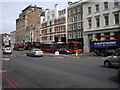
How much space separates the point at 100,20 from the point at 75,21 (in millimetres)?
11453

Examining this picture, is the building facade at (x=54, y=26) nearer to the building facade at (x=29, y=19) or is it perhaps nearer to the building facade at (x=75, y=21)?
the building facade at (x=75, y=21)

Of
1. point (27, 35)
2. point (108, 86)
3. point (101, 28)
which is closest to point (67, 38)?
point (101, 28)

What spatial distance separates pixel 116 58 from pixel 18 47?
60006 millimetres

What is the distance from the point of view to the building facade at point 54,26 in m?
53.6

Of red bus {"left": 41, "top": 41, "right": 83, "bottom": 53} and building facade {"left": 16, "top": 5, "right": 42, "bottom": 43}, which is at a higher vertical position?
building facade {"left": 16, "top": 5, "right": 42, "bottom": 43}

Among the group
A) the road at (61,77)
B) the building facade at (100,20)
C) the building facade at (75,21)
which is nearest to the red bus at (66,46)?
the building facade at (100,20)

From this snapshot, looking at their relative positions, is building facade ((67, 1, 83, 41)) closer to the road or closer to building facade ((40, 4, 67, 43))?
building facade ((40, 4, 67, 43))

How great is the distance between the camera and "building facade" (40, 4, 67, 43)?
176 ft

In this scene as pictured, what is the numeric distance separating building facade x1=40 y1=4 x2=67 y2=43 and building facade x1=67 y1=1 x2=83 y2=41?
7.67 ft

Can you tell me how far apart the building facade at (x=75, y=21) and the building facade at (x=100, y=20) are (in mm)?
3108

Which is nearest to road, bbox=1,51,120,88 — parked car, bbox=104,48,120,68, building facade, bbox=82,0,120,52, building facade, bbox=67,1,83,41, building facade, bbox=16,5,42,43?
parked car, bbox=104,48,120,68

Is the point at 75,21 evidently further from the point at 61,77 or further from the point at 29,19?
the point at 29,19

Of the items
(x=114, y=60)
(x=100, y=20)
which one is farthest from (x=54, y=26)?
(x=114, y=60)

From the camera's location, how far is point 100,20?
1494 inches
